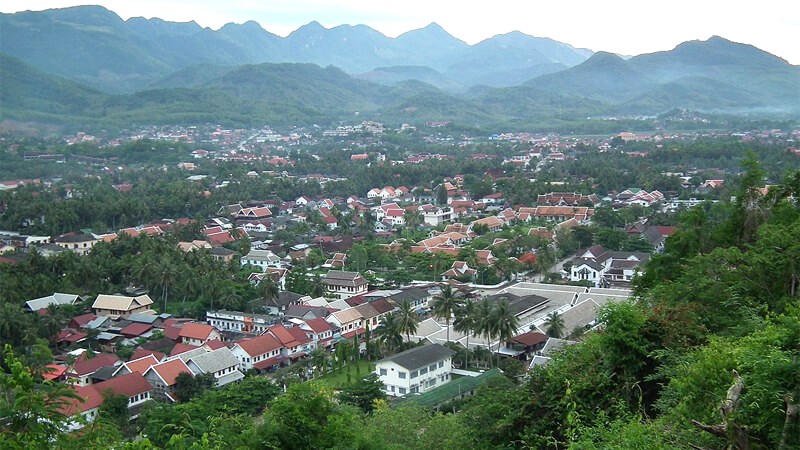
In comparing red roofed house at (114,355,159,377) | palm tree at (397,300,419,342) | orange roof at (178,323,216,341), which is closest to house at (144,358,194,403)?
red roofed house at (114,355,159,377)

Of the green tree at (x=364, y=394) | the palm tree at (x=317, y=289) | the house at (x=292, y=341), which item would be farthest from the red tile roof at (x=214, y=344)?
the palm tree at (x=317, y=289)

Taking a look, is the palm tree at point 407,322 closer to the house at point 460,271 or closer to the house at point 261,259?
the house at point 460,271

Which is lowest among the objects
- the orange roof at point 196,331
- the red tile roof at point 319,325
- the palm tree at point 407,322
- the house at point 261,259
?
the house at point 261,259

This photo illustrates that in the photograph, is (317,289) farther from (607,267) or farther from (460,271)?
(607,267)

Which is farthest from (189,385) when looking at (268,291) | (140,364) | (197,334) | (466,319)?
(466,319)

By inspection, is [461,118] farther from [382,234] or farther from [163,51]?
[163,51]

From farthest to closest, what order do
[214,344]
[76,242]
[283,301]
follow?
[76,242] → [283,301] → [214,344]

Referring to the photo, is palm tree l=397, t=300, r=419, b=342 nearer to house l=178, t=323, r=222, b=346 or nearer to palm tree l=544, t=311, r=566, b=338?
palm tree l=544, t=311, r=566, b=338

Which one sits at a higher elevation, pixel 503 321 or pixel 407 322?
pixel 503 321
